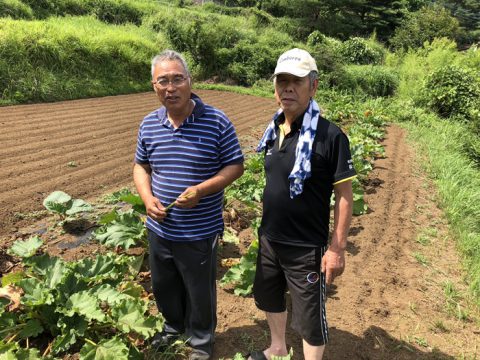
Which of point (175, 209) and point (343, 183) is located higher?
point (343, 183)

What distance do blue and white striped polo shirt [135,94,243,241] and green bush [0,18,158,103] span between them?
29.4 ft

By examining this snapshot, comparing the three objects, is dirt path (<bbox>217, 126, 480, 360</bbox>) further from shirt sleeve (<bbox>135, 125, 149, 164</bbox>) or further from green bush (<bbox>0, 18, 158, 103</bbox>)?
green bush (<bbox>0, 18, 158, 103</bbox>)

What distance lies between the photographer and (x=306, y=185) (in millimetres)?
2100

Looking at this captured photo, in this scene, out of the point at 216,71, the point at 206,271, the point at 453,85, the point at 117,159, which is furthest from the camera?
the point at 216,71

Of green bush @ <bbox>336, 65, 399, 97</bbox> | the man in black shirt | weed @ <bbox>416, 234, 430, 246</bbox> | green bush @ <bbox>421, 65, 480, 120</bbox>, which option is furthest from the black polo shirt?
green bush @ <bbox>336, 65, 399, 97</bbox>

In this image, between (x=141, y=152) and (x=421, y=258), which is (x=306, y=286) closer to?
(x=141, y=152)

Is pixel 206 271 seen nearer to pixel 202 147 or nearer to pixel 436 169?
pixel 202 147

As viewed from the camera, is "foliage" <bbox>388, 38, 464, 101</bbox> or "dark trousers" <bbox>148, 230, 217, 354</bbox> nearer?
"dark trousers" <bbox>148, 230, 217, 354</bbox>

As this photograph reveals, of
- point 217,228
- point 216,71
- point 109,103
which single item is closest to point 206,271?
point 217,228

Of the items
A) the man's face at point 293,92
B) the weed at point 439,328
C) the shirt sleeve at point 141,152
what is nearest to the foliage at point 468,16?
the weed at point 439,328

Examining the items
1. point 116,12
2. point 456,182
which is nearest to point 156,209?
point 456,182

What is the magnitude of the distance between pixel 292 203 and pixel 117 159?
5131mm

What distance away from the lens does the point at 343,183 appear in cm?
202

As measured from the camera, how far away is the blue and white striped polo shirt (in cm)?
224
